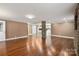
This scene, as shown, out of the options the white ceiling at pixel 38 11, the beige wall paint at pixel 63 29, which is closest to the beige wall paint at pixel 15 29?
the white ceiling at pixel 38 11

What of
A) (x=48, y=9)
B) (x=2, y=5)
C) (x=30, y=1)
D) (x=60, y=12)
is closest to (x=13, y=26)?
(x=2, y=5)

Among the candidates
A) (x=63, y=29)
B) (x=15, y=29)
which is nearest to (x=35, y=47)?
(x=15, y=29)

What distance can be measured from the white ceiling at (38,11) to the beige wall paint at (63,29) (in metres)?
0.12

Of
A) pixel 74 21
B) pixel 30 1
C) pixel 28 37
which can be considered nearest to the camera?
pixel 30 1

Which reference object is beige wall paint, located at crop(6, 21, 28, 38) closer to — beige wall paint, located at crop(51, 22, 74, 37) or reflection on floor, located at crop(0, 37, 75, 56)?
reflection on floor, located at crop(0, 37, 75, 56)

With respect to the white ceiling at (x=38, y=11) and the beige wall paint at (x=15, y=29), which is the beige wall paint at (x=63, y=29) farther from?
the beige wall paint at (x=15, y=29)

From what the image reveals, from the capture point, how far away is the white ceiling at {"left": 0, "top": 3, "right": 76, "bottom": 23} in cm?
200

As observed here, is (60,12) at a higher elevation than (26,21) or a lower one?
higher

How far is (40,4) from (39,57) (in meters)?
1.01

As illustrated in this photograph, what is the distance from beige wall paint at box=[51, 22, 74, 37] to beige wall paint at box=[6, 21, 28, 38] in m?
0.61

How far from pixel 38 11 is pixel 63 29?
633 millimetres

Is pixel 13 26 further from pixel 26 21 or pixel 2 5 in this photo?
pixel 2 5

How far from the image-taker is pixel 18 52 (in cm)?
218

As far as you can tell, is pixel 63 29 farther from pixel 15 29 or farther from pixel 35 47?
pixel 15 29
